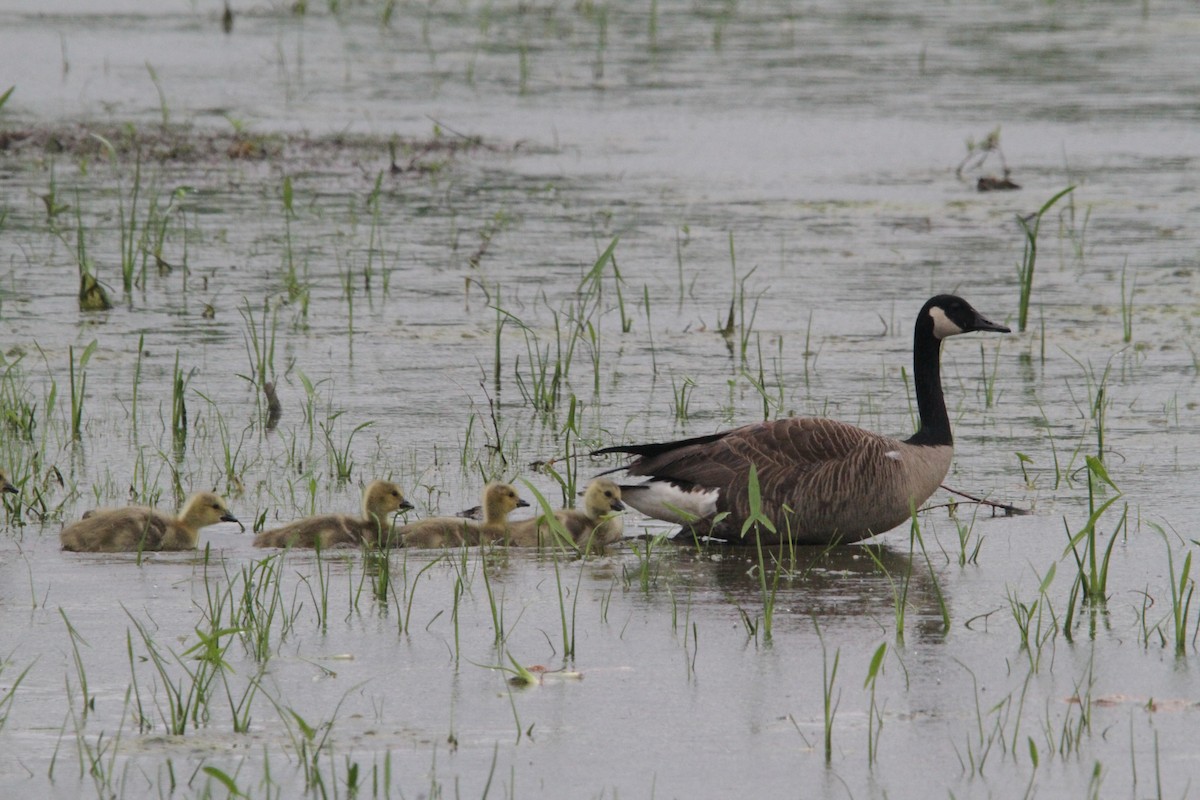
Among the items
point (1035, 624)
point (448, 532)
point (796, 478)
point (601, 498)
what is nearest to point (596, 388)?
point (601, 498)

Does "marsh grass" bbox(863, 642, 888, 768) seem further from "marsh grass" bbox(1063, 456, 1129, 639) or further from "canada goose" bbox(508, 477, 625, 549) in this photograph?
→ "canada goose" bbox(508, 477, 625, 549)

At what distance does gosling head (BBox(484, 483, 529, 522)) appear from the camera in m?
6.73

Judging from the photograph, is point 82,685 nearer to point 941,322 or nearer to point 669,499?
point 669,499

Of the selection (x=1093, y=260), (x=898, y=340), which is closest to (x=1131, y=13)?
(x=1093, y=260)

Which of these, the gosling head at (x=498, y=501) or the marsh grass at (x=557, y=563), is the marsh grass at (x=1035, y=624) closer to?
the marsh grass at (x=557, y=563)

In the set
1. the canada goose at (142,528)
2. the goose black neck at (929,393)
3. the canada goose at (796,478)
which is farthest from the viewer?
the goose black neck at (929,393)

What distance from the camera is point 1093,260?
12.1m

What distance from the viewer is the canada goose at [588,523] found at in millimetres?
6730

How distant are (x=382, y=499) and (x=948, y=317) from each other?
2.39 m

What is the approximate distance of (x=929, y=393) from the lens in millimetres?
7270

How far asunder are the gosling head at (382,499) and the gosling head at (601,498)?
2.12ft

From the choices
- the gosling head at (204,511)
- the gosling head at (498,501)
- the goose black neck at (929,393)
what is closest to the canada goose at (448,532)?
the gosling head at (498,501)

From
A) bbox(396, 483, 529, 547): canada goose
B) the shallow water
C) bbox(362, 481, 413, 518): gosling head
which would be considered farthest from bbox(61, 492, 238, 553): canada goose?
bbox(396, 483, 529, 547): canada goose

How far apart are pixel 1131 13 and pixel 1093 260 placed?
14502 millimetres
